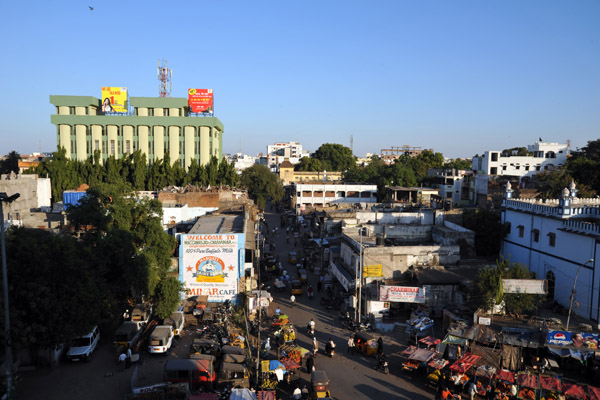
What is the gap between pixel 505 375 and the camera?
14.3 metres

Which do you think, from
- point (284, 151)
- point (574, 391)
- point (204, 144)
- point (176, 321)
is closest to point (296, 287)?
point (176, 321)

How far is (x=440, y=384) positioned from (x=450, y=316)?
6.07 meters

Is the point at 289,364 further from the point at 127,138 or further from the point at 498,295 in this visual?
the point at 127,138

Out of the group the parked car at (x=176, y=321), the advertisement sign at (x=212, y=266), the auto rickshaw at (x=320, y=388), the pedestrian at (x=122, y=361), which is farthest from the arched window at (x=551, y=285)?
the pedestrian at (x=122, y=361)

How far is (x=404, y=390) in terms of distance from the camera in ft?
48.5

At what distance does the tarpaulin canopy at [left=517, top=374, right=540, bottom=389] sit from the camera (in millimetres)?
13602

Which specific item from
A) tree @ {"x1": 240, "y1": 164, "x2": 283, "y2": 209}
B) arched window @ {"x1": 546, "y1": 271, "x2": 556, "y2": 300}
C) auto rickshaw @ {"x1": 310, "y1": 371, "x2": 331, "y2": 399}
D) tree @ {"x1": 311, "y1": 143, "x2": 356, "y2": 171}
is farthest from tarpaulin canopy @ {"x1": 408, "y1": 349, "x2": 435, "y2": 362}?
tree @ {"x1": 311, "y1": 143, "x2": 356, "y2": 171}

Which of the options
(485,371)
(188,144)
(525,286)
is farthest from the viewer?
(188,144)

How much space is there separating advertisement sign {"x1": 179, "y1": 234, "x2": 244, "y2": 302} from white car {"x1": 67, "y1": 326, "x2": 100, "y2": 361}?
6.77m

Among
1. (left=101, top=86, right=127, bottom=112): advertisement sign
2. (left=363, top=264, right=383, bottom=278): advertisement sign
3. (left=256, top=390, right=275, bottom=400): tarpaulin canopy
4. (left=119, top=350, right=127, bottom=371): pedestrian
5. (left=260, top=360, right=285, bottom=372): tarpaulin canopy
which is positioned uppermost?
(left=101, top=86, right=127, bottom=112): advertisement sign

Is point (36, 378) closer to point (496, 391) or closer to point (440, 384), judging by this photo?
point (440, 384)

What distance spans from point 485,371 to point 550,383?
1.94 m

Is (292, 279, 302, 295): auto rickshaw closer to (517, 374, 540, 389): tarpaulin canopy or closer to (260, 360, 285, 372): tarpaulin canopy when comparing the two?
(260, 360, 285, 372): tarpaulin canopy

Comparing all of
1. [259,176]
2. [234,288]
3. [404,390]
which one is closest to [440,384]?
[404,390]
